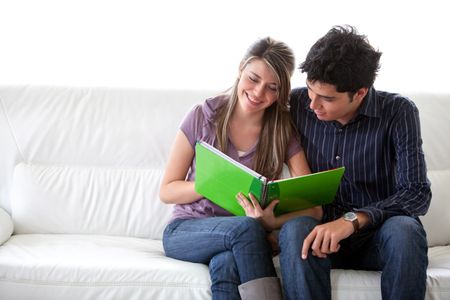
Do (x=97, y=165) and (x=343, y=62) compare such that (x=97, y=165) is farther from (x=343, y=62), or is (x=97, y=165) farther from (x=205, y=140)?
(x=343, y=62)

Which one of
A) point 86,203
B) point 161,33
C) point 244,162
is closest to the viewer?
point 244,162

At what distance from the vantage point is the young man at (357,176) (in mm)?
1521

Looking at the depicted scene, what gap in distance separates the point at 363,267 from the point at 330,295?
214mm

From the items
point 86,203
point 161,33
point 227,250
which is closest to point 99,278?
point 227,250

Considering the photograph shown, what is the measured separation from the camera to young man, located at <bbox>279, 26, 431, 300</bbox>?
1521 mm

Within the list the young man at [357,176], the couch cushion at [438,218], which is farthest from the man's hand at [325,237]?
the couch cushion at [438,218]

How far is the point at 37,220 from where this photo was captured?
2025mm

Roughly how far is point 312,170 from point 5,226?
106 cm

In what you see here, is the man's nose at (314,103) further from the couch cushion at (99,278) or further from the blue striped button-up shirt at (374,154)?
the couch cushion at (99,278)

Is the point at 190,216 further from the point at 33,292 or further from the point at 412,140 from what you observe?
the point at 412,140

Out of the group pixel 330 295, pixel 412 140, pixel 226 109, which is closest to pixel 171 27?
pixel 226 109

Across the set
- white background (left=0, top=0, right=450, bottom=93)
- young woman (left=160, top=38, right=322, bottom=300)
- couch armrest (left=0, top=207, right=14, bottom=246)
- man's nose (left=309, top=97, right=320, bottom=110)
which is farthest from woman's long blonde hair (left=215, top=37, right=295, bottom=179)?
couch armrest (left=0, top=207, right=14, bottom=246)

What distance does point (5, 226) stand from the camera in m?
1.92

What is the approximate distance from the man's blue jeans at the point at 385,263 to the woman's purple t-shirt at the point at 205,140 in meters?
0.32
